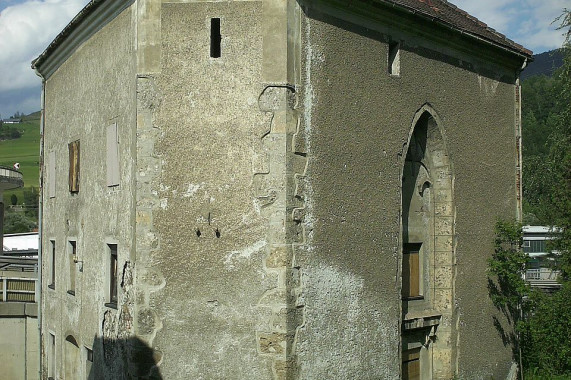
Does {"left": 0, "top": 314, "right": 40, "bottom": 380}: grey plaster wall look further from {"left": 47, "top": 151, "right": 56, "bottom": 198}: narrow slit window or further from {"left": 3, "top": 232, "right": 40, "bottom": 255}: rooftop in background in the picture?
{"left": 3, "top": 232, "right": 40, "bottom": 255}: rooftop in background

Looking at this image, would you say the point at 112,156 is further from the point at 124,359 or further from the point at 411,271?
the point at 411,271

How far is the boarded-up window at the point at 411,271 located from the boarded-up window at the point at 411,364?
103cm

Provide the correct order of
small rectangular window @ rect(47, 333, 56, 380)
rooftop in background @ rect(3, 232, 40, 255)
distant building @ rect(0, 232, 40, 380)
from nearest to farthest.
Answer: small rectangular window @ rect(47, 333, 56, 380)
distant building @ rect(0, 232, 40, 380)
rooftop in background @ rect(3, 232, 40, 255)

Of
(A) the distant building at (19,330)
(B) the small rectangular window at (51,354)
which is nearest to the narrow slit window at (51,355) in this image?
(B) the small rectangular window at (51,354)

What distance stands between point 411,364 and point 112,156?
6484 mm

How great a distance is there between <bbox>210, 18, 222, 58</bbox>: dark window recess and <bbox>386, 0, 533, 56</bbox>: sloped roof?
2.83 m

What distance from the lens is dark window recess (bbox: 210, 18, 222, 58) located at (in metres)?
10.2

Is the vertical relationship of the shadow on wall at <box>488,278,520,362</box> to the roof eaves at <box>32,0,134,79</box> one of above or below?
below

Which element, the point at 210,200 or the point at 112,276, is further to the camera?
the point at 112,276

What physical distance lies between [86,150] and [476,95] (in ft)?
25.3

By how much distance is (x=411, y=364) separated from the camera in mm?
13008

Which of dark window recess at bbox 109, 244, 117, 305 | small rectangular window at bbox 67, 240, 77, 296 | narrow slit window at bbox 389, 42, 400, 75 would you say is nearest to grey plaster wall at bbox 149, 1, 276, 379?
dark window recess at bbox 109, 244, 117, 305

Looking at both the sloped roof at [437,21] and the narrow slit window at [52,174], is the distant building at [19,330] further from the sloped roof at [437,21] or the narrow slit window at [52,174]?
the sloped roof at [437,21]

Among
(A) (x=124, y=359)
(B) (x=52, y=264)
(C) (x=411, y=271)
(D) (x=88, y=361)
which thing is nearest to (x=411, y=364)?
(C) (x=411, y=271)
